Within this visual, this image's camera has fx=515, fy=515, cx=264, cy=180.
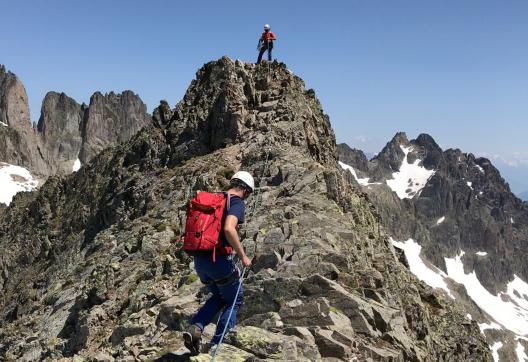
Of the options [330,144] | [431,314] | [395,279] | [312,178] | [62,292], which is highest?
[330,144]

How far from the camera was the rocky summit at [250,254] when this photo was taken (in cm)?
1390

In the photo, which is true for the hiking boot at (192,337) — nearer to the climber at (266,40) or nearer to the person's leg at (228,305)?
the person's leg at (228,305)

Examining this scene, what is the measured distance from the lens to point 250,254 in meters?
18.0

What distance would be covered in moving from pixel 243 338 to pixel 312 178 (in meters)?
12.1

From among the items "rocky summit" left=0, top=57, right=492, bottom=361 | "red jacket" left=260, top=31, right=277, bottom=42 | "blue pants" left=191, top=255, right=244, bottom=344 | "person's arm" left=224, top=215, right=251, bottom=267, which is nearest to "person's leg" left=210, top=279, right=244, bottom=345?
"blue pants" left=191, top=255, right=244, bottom=344

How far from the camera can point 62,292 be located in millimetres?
27469

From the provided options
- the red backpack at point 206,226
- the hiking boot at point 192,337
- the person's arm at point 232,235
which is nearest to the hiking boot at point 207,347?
the hiking boot at point 192,337

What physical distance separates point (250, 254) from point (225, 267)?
6496 mm

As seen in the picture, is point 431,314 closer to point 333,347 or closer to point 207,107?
point 333,347

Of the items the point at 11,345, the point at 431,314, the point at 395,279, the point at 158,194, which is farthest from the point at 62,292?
the point at 431,314

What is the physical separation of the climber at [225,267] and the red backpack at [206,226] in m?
0.06

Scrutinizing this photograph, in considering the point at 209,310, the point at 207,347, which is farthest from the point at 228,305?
the point at 207,347

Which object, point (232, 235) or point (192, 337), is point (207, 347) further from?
point (232, 235)

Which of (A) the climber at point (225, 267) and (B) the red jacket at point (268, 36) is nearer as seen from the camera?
(A) the climber at point (225, 267)
